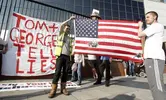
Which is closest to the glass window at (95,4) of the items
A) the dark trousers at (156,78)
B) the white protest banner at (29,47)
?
the white protest banner at (29,47)

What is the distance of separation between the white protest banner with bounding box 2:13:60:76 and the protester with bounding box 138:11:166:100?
12.5ft

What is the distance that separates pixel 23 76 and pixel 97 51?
2.86 m

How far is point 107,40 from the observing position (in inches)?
152

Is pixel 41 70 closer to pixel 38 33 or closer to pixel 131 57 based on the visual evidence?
pixel 38 33

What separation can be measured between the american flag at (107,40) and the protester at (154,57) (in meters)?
1.30

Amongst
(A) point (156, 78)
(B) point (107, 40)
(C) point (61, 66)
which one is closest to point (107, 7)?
(B) point (107, 40)

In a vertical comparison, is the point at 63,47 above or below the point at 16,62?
above

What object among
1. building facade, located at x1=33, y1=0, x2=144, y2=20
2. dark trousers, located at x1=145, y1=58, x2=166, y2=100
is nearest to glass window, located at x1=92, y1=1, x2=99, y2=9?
building facade, located at x1=33, y1=0, x2=144, y2=20

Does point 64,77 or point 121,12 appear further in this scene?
point 121,12

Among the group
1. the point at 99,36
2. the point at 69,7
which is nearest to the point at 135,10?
the point at 69,7

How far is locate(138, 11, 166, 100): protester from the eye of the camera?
2247mm

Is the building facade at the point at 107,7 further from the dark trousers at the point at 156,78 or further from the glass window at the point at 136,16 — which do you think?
the dark trousers at the point at 156,78

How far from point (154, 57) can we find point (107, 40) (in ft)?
5.37

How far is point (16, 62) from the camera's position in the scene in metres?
5.13
